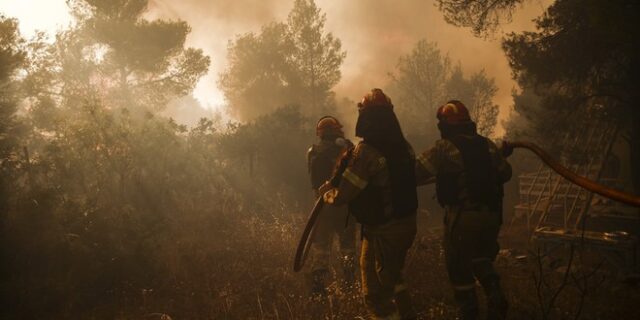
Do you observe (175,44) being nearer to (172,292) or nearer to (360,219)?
(172,292)

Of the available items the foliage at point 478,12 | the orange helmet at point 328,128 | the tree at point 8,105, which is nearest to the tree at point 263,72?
the tree at point 8,105

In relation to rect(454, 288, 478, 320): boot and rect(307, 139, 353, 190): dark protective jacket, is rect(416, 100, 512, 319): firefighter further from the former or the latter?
rect(307, 139, 353, 190): dark protective jacket

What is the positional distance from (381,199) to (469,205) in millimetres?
995

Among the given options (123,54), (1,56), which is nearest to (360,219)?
(1,56)

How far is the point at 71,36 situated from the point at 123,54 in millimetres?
2413

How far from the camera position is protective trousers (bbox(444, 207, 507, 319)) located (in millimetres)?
3914

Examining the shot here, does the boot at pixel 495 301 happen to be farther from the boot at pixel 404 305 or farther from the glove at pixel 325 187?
the glove at pixel 325 187

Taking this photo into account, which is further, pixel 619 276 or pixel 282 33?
pixel 282 33

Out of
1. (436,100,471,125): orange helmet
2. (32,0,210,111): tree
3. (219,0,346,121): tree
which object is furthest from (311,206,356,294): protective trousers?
(219,0,346,121): tree

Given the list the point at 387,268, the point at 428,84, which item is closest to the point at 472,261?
the point at 387,268

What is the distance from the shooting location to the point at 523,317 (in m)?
4.42

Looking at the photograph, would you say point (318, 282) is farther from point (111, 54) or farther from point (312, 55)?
point (312, 55)

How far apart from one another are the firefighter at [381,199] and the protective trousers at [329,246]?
4.72ft

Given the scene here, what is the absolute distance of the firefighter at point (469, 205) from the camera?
3.91 m
